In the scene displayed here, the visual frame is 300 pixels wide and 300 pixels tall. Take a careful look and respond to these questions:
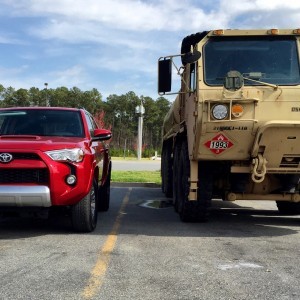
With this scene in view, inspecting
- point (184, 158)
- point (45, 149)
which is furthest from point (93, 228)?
point (184, 158)

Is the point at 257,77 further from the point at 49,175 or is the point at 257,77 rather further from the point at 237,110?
the point at 49,175

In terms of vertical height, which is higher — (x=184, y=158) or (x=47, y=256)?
(x=184, y=158)

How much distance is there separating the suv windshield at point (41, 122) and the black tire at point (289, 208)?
4.72 m

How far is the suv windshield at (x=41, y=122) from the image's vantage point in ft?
25.3

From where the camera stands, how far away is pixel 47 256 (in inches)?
222

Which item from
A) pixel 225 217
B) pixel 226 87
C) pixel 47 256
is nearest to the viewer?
pixel 47 256

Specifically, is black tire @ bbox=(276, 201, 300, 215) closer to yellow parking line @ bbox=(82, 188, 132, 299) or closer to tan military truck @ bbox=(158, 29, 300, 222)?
tan military truck @ bbox=(158, 29, 300, 222)

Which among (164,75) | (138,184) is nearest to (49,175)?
(164,75)

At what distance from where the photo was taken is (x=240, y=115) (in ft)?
22.8

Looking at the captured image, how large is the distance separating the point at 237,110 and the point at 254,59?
1.05 meters

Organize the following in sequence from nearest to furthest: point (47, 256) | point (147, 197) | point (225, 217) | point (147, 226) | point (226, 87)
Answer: point (47, 256) < point (226, 87) < point (147, 226) < point (225, 217) < point (147, 197)

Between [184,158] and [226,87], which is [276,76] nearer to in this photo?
[226,87]

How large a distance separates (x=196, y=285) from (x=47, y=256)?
2006mm

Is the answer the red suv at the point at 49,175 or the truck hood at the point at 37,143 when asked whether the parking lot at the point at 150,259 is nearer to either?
the red suv at the point at 49,175
